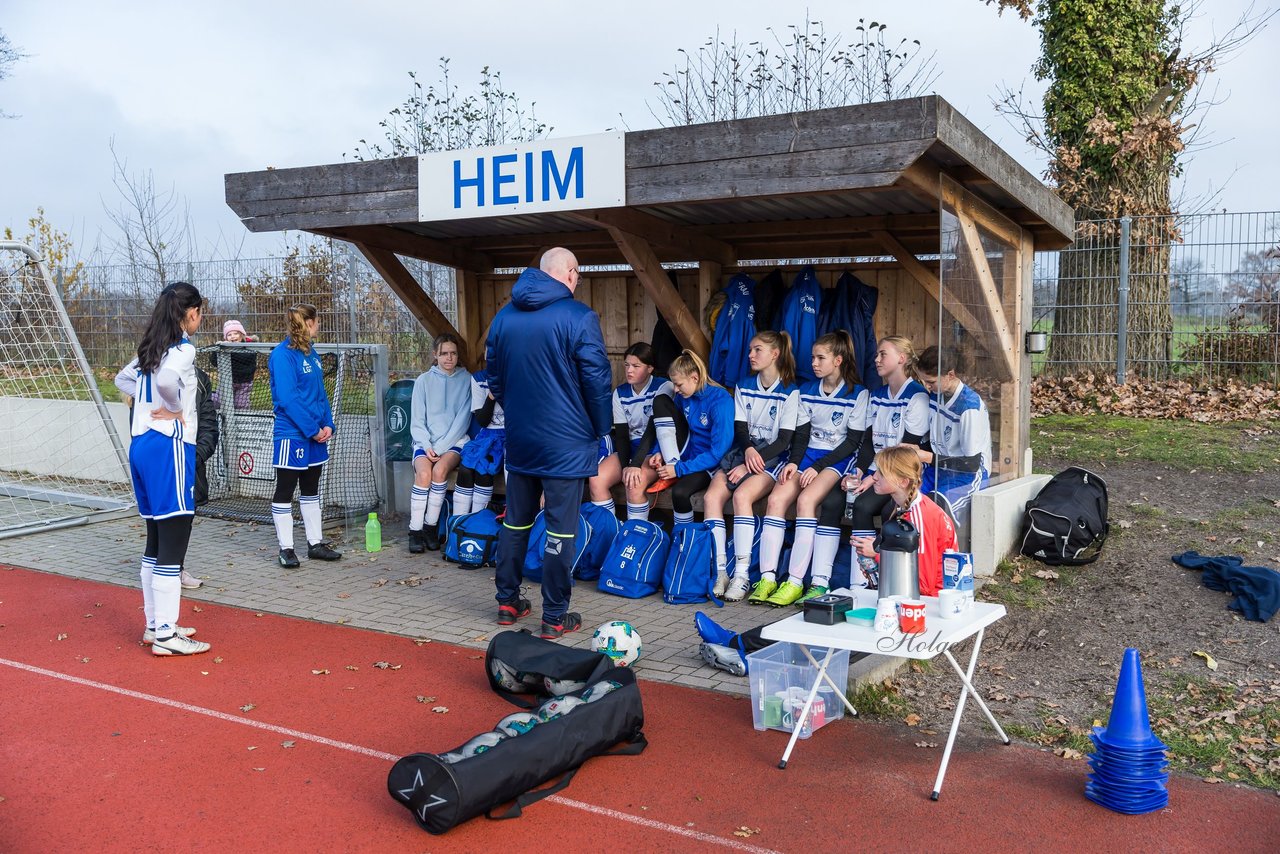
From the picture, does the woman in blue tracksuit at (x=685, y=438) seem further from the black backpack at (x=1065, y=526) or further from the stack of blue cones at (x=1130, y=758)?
the stack of blue cones at (x=1130, y=758)

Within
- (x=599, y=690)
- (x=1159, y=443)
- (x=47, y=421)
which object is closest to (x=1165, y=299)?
(x=1159, y=443)

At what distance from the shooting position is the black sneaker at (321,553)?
7785 mm

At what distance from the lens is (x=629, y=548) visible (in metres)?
6.89

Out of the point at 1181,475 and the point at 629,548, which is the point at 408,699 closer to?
the point at 629,548

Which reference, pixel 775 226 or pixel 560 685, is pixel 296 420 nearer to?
pixel 560 685

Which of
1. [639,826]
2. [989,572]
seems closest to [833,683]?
[639,826]

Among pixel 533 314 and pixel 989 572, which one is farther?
pixel 989 572

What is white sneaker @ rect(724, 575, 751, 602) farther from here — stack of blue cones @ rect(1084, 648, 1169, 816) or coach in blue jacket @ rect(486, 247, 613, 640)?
stack of blue cones @ rect(1084, 648, 1169, 816)

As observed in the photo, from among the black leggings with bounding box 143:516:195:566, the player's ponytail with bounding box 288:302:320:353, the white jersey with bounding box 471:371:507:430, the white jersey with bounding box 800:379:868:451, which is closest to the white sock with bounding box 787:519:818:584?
the white jersey with bounding box 800:379:868:451

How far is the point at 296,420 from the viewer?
291 inches

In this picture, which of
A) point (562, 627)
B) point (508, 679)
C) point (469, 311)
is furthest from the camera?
point (469, 311)

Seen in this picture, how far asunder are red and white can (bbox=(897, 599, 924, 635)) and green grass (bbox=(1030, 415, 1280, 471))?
619 centimetres

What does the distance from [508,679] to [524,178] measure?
11.1 ft

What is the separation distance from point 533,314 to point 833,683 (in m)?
2.53
